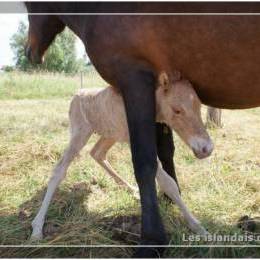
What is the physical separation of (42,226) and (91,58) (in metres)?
0.97

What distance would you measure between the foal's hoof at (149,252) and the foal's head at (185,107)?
19.9 inches

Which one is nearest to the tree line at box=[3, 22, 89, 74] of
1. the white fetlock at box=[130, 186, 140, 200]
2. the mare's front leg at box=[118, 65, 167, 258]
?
the mare's front leg at box=[118, 65, 167, 258]

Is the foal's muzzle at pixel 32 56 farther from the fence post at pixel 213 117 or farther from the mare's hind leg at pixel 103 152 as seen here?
the fence post at pixel 213 117

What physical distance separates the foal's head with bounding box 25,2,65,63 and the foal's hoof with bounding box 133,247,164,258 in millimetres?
1378

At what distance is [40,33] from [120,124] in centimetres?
81

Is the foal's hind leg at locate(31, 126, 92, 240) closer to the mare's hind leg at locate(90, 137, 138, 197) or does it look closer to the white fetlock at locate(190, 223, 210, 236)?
the mare's hind leg at locate(90, 137, 138, 197)

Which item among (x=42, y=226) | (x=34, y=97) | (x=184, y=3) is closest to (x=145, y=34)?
(x=184, y=3)

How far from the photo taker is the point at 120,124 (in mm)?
2426

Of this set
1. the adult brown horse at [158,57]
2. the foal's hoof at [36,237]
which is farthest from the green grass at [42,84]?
the foal's hoof at [36,237]

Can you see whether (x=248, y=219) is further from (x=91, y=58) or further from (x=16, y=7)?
(x=16, y=7)

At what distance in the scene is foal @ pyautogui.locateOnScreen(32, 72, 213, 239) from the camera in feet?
7.03

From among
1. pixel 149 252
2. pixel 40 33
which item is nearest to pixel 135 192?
pixel 149 252

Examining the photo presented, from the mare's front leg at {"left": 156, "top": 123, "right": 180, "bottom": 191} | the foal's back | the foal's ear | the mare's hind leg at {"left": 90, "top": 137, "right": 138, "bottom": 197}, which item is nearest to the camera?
the foal's ear

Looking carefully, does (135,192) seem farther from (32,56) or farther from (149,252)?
(32,56)
